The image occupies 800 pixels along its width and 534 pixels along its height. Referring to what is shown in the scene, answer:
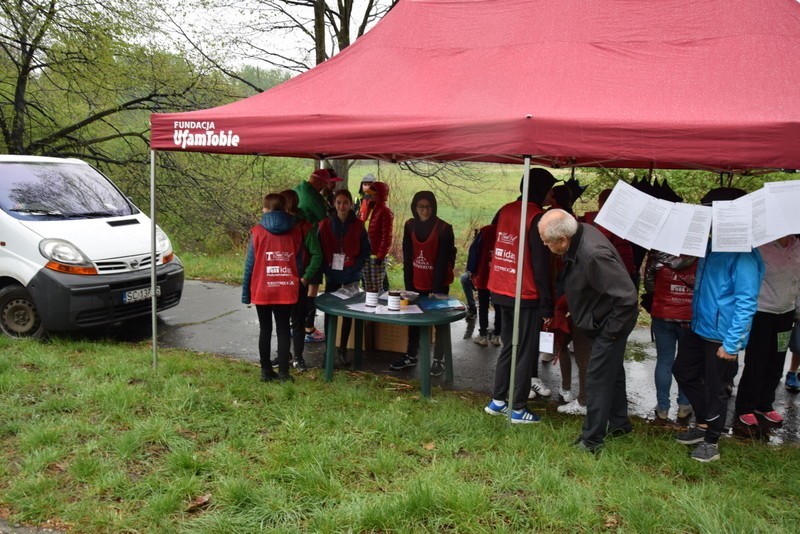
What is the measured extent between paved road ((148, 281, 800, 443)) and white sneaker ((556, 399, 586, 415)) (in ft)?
1.43

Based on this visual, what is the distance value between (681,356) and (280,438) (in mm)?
2950

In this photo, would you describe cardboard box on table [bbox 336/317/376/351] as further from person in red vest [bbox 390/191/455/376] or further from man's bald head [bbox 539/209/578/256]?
man's bald head [bbox 539/209/578/256]

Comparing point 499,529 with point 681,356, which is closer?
point 499,529

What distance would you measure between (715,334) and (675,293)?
0.64 metres

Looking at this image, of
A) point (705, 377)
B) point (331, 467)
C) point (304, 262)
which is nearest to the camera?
point (331, 467)

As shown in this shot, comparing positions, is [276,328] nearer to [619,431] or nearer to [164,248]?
[164,248]

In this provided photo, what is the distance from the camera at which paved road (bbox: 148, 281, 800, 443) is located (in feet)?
17.8

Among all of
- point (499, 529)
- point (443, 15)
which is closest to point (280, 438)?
point (499, 529)

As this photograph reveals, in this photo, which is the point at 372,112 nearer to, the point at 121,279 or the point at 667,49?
the point at 667,49

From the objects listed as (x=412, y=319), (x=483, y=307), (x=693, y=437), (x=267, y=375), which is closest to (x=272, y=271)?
(x=267, y=375)

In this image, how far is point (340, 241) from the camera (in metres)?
6.02

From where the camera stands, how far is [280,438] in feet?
13.3

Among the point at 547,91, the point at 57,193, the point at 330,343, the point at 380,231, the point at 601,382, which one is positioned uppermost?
the point at 547,91

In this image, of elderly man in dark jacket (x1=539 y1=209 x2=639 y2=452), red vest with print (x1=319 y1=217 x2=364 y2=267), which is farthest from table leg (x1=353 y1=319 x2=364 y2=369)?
elderly man in dark jacket (x1=539 y1=209 x2=639 y2=452)
